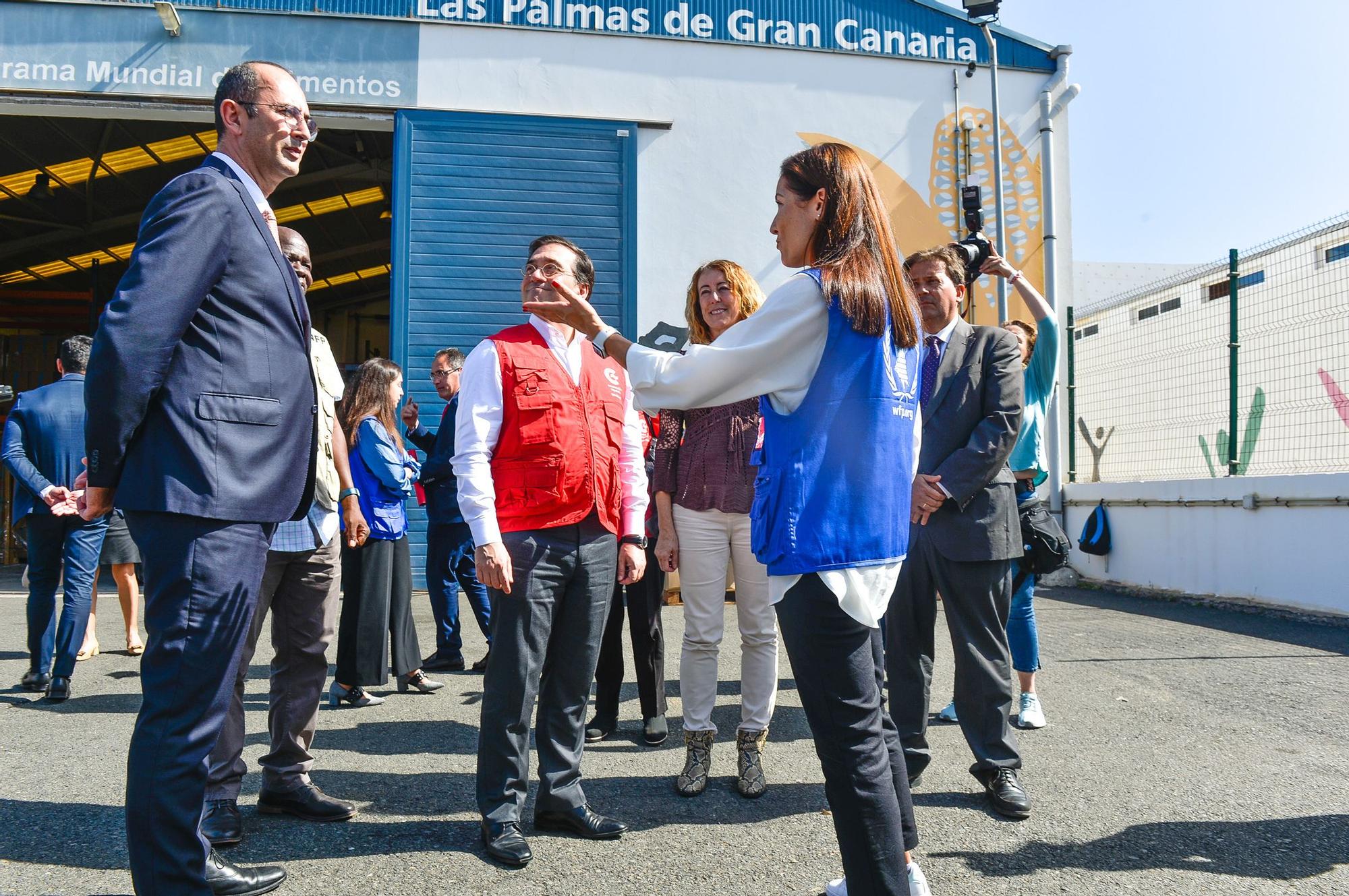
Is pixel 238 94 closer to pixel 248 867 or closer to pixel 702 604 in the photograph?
pixel 248 867

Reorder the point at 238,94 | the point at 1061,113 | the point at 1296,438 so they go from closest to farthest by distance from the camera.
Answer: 1. the point at 238,94
2. the point at 1296,438
3. the point at 1061,113

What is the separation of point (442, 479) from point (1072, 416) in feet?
25.4

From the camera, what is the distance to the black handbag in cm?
430

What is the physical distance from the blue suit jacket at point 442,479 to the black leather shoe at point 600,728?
1.97 meters

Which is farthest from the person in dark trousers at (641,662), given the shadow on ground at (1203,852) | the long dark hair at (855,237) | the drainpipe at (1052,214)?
the drainpipe at (1052,214)

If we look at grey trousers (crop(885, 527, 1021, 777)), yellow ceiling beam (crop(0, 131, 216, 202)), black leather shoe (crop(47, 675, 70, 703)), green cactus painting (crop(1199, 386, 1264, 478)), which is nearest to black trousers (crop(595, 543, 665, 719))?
grey trousers (crop(885, 527, 1021, 777))

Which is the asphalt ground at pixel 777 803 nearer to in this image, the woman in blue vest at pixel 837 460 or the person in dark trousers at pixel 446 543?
the person in dark trousers at pixel 446 543

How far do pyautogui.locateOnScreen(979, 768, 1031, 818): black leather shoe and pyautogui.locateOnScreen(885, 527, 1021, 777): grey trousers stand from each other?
0.03 meters

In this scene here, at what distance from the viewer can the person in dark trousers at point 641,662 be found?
14.5 feet

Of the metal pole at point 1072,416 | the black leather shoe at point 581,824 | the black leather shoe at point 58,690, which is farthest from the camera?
the metal pole at point 1072,416

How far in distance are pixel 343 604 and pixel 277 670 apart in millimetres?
1782

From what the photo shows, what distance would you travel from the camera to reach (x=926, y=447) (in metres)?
3.58

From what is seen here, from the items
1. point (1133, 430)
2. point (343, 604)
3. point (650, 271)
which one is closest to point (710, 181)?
point (650, 271)

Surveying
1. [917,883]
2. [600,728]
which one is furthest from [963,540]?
[600,728]
